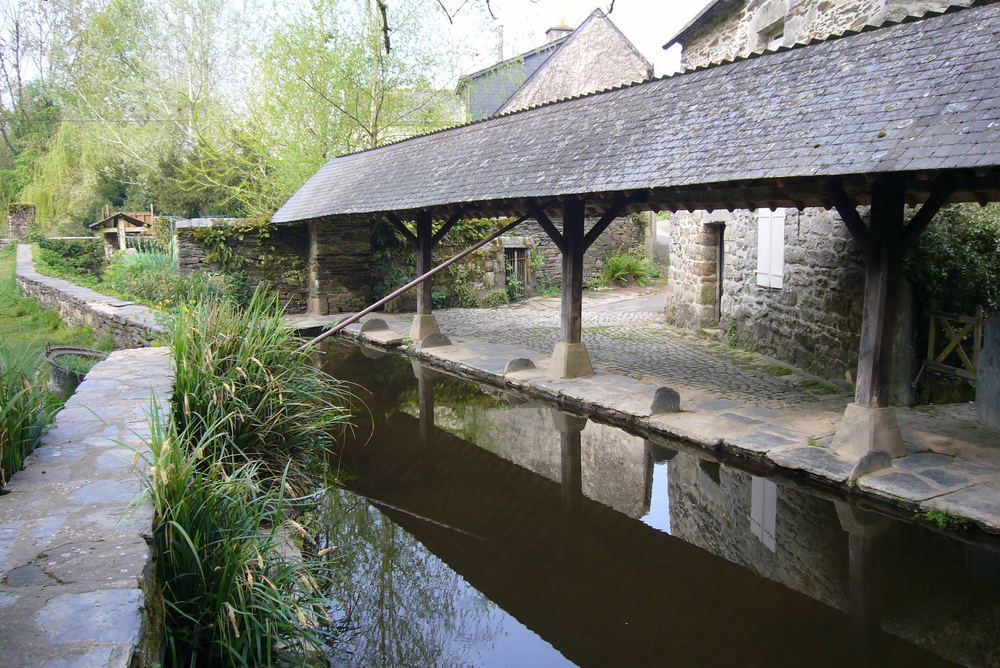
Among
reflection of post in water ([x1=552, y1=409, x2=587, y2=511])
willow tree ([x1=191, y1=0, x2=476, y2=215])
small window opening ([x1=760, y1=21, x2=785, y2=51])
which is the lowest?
reflection of post in water ([x1=552, y1=409, x2=587, y2=511])

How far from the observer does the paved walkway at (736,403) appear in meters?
4.51

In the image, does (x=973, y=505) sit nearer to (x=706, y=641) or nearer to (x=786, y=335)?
(x=706, y=641)

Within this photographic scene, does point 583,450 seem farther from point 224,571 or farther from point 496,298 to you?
point 496,298

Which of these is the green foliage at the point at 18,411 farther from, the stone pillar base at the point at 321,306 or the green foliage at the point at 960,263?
the stone pillar base at the point at 321,306

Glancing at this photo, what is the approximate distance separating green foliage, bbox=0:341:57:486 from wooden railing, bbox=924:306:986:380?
6.74 metres

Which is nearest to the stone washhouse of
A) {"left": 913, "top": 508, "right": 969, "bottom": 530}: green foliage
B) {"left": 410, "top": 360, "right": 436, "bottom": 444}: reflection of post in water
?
{"left": 913, "top": 508, "right": 969, "bottom": 530}: green foliage

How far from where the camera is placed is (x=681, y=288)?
11508 millimetres

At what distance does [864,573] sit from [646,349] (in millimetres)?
5823

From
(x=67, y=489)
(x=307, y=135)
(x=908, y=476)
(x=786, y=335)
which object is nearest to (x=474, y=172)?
(x=786, y=335)

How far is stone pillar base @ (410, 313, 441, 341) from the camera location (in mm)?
10234

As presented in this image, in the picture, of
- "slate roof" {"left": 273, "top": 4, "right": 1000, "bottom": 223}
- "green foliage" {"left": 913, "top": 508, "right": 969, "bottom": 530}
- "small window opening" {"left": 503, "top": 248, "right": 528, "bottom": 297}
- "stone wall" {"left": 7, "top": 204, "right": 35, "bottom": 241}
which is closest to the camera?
"green foliage" {"left": 913, "top": 508, "right": 969, "bottom": 530}

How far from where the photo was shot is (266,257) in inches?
524

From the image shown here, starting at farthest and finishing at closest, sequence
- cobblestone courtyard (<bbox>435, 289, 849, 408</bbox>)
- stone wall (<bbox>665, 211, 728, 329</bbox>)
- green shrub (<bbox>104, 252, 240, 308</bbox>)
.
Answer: green shrub (<bbox>104, 252, 240, 308</bbox>), stone wall (<bbox>665, 211, 728, 329</bbox>), cobblestone courtyard (<bbox>435, 289, 849, 408</bbox>)

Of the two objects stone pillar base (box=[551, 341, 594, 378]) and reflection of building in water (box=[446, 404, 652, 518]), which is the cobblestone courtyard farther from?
reflection of building in water (box=[446, 404, 652, 518])
